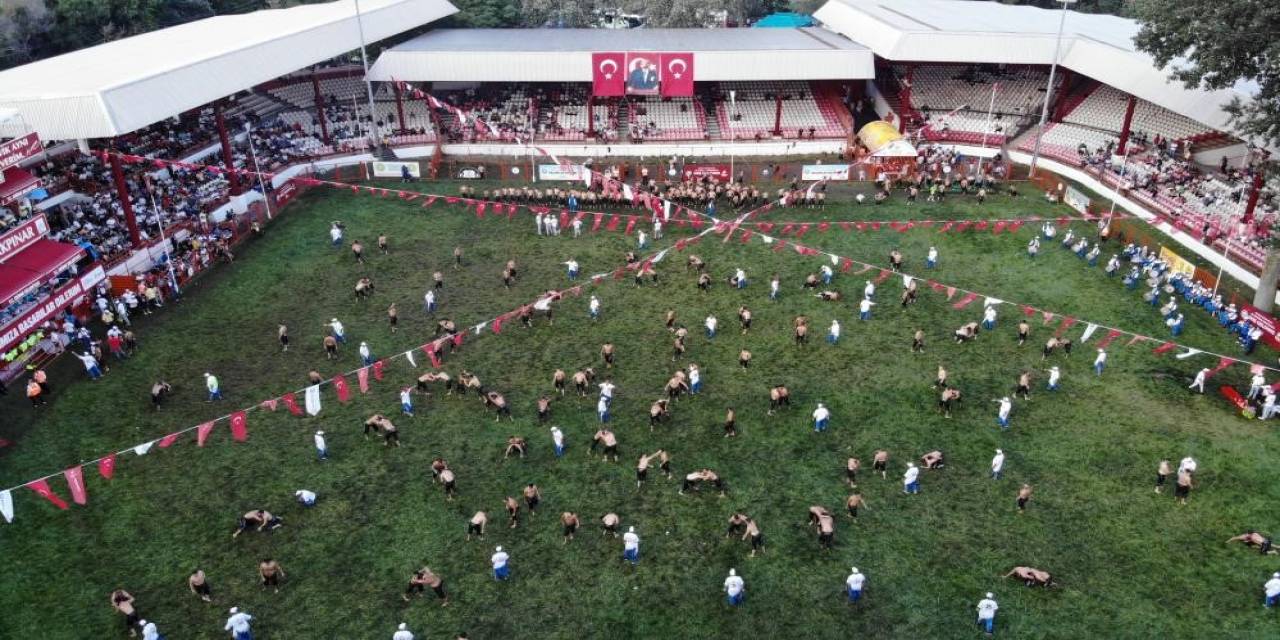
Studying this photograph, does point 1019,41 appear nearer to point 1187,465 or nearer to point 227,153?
point 1187,465

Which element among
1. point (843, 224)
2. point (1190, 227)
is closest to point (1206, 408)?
point (1190, 227)

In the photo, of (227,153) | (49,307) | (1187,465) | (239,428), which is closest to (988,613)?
(1187,465)

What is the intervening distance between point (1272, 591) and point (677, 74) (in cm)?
3716

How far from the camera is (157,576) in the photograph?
62.8 ft

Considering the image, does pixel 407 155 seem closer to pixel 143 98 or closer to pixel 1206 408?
pixel 143 98

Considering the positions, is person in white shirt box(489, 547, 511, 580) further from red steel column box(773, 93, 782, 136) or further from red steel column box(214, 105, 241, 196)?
red steel column box(773, 93, 782, 136)

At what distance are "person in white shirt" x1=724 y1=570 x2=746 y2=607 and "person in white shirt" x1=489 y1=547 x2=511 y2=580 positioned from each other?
487cm

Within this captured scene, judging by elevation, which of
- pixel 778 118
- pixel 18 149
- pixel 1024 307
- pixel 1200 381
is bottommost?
pixel 1200 381

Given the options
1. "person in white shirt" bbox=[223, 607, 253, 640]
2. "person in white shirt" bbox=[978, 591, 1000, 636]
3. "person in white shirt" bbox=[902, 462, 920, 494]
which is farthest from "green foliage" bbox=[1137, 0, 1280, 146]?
"person in white shirt" bbox=[223, 607, 253, 640]

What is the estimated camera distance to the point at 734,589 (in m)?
17.9

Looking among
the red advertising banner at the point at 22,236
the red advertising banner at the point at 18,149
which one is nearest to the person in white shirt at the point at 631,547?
the red advertising banner at the point at 22,236

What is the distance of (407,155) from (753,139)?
1956 cm

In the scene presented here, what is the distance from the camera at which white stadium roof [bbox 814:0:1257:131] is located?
37.0 metres

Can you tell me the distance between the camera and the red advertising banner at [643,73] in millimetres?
46875
